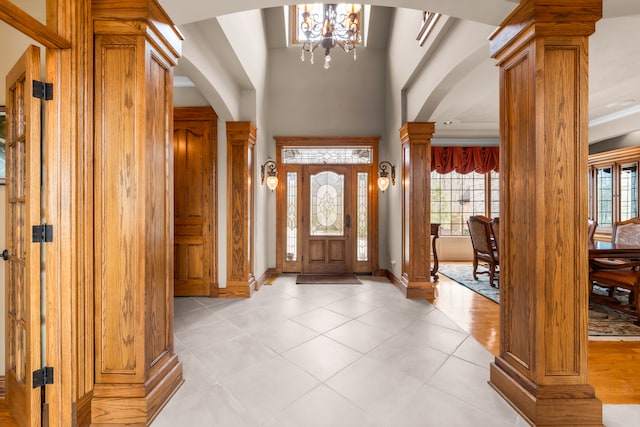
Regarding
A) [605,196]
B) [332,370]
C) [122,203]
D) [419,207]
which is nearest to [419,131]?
[419,207]

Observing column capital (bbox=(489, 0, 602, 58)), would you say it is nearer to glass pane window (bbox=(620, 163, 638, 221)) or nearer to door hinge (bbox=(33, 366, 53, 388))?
door hinge (bbox=(33, 366, 53, 388))

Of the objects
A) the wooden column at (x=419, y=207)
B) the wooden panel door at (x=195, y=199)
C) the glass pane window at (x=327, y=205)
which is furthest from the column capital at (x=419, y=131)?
the wooden panel door at (x=195, y=199)

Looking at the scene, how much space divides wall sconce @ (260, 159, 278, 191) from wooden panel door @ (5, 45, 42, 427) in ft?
11.1

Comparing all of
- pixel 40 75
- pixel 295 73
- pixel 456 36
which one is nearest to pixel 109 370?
Result: pixel 40 75

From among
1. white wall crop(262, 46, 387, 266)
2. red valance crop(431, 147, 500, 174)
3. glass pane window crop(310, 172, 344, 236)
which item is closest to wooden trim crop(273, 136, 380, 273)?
white wall crop(262, 46, 387, 266)

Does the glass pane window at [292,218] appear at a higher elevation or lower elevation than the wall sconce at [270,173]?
lower

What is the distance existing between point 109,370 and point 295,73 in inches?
213

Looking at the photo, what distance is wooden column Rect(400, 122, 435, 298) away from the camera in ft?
13.4

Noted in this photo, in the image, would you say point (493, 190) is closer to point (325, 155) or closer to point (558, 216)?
point (325, 155)

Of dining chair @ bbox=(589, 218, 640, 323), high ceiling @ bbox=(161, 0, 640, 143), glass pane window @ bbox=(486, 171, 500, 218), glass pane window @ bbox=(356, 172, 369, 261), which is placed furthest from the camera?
glass pane window @ bbox=(486, 171, 500, 218)

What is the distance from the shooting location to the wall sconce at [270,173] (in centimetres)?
504

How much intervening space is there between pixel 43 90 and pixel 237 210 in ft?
8.81

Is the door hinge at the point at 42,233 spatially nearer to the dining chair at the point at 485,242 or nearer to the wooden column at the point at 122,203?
the wooden column at the point at 122,203

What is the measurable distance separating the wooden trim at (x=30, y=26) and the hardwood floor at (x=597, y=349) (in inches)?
145
